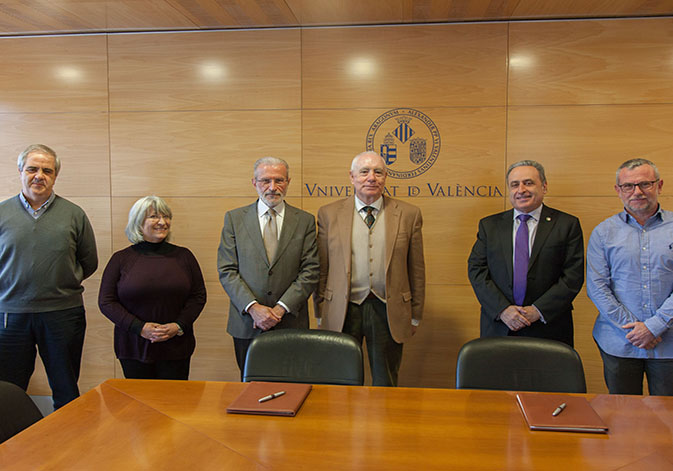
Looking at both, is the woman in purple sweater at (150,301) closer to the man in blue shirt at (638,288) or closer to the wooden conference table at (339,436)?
the wooden conference table at (339,436)

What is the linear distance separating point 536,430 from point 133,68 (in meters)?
4.30

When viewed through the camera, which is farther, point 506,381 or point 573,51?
point 573,51

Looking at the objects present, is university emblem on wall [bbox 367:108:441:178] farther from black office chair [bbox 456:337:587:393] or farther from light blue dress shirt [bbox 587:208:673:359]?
black office chair [bbox 456:337:587:393]

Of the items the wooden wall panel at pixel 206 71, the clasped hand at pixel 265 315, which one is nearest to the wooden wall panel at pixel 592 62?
the wooden wall panel at pixel 206 71

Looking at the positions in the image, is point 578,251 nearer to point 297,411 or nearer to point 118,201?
point 297,411

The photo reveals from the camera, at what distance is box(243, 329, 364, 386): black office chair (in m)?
2.30

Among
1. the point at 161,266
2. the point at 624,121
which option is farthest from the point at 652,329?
the point at 161,266

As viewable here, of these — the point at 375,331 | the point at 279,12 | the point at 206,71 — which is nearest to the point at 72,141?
the point at 206,71

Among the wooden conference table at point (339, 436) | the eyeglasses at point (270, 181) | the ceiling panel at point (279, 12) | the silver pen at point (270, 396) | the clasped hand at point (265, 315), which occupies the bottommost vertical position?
the wooden conference table at point (339, 436)

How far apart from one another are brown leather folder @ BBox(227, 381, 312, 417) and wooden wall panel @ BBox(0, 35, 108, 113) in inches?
139

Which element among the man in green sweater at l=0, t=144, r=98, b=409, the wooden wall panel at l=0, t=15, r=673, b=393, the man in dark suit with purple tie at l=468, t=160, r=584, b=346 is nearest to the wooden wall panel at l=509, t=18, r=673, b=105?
the wooden wall panel at l=0, t=15, r=673, b=393

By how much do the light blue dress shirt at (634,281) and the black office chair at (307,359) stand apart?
164 cm

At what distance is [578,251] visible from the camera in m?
3.12

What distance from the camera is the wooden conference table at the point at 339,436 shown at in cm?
147
